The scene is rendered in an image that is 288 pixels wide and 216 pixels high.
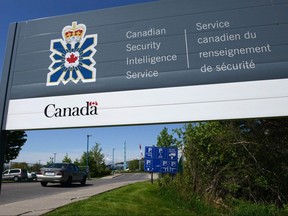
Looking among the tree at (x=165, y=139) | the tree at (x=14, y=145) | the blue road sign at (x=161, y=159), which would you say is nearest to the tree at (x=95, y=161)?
the tree at (x=14, y=145)

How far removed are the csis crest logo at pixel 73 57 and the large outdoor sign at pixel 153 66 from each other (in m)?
0.02

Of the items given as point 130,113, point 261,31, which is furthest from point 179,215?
point 261,31

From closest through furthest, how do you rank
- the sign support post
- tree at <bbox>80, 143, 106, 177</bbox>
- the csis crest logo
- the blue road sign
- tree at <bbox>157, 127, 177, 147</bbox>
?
1. the sign support post
2. the csis crest logo
3. the blue road sign
4. tree at <bbox>157, 127, 177, 147</bbox>
5. tree at <bbox>80, 143, 106, 177</bbox>

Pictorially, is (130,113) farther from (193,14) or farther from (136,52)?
(193,14)

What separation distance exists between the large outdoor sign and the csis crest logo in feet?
0.06

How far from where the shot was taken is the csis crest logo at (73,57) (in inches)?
187

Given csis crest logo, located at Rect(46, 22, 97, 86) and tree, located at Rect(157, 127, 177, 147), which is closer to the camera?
csis crest logo, located at Rect(46, 22, 97, 86)

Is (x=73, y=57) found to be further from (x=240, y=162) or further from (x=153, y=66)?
(x=240, y=162)

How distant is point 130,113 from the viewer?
4418mm

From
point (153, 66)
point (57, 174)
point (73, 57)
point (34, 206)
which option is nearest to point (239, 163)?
point (34, 206)

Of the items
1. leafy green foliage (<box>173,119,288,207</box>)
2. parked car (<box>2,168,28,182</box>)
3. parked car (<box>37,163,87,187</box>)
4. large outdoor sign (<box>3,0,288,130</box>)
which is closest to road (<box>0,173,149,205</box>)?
parked car (<box>37,163,87,187</box>)

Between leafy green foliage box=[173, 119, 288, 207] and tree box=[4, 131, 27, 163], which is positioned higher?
tree box=[4, 131, 27, 163]

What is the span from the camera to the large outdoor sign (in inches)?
167

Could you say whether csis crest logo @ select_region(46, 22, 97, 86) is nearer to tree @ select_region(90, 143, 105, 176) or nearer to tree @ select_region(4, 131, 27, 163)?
tree @ select_region(4, 131, 27, 163)
